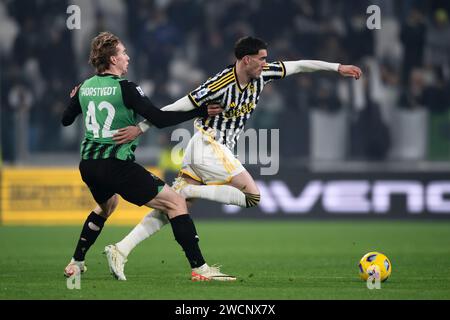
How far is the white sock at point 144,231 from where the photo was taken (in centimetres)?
839

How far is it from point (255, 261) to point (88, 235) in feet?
8.43

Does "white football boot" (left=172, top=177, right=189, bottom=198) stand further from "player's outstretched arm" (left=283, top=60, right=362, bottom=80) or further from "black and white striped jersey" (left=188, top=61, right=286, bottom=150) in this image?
"player's outstretched arm" (left=283, top=60, right=362, bottom=80)

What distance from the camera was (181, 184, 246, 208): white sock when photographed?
8570 millimetres

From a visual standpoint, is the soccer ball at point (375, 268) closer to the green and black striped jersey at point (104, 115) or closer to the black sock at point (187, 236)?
the black sock at point (187, 236)

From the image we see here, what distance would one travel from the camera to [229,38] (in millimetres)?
18031

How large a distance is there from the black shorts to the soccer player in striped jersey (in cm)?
64

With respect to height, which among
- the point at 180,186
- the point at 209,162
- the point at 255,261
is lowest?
the point at 255,261

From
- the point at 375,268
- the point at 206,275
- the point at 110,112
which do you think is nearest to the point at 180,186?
the point at 206,275

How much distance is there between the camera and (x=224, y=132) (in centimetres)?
896

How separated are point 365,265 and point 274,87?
370 inches

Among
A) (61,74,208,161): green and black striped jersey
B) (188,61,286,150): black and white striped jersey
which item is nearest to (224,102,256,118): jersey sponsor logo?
(188,61,286,150): black and white striped jersey

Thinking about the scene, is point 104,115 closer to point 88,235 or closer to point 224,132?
point 88,235
